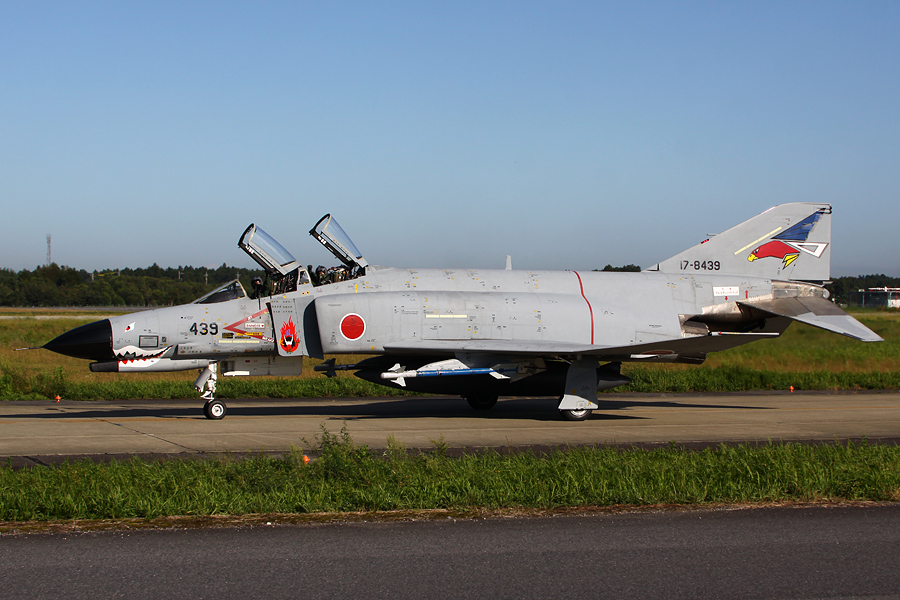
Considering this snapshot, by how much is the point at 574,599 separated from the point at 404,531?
2.04 metres

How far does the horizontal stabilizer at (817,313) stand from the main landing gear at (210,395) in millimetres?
11347

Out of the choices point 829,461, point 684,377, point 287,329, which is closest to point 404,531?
point 829,461

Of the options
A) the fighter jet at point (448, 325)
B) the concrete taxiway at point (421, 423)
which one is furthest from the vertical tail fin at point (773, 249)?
the concrete taxiway at point (421, 423)

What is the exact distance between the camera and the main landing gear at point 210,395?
1488 cm

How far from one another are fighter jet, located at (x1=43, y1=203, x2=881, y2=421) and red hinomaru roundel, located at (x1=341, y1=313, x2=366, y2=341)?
0.8 inches

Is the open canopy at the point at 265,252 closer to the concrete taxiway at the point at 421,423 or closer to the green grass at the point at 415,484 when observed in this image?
the concrete taxiway at the point at 421,423

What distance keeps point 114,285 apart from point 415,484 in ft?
238

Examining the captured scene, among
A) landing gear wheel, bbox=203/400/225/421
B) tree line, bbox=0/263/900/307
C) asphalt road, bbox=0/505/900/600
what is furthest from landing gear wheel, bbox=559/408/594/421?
tree line, bbox=0/263/900/307

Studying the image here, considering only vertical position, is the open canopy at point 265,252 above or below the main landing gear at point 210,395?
above

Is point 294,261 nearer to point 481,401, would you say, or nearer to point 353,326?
point 353,326

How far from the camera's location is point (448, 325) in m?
15.5

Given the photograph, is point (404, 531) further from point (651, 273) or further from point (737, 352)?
point (737, 352)

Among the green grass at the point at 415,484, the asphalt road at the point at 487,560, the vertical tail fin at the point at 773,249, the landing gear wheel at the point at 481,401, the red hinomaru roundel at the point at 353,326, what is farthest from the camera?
the vertical tail fin at the point at 773,249

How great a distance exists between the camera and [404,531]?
21.6 ft
